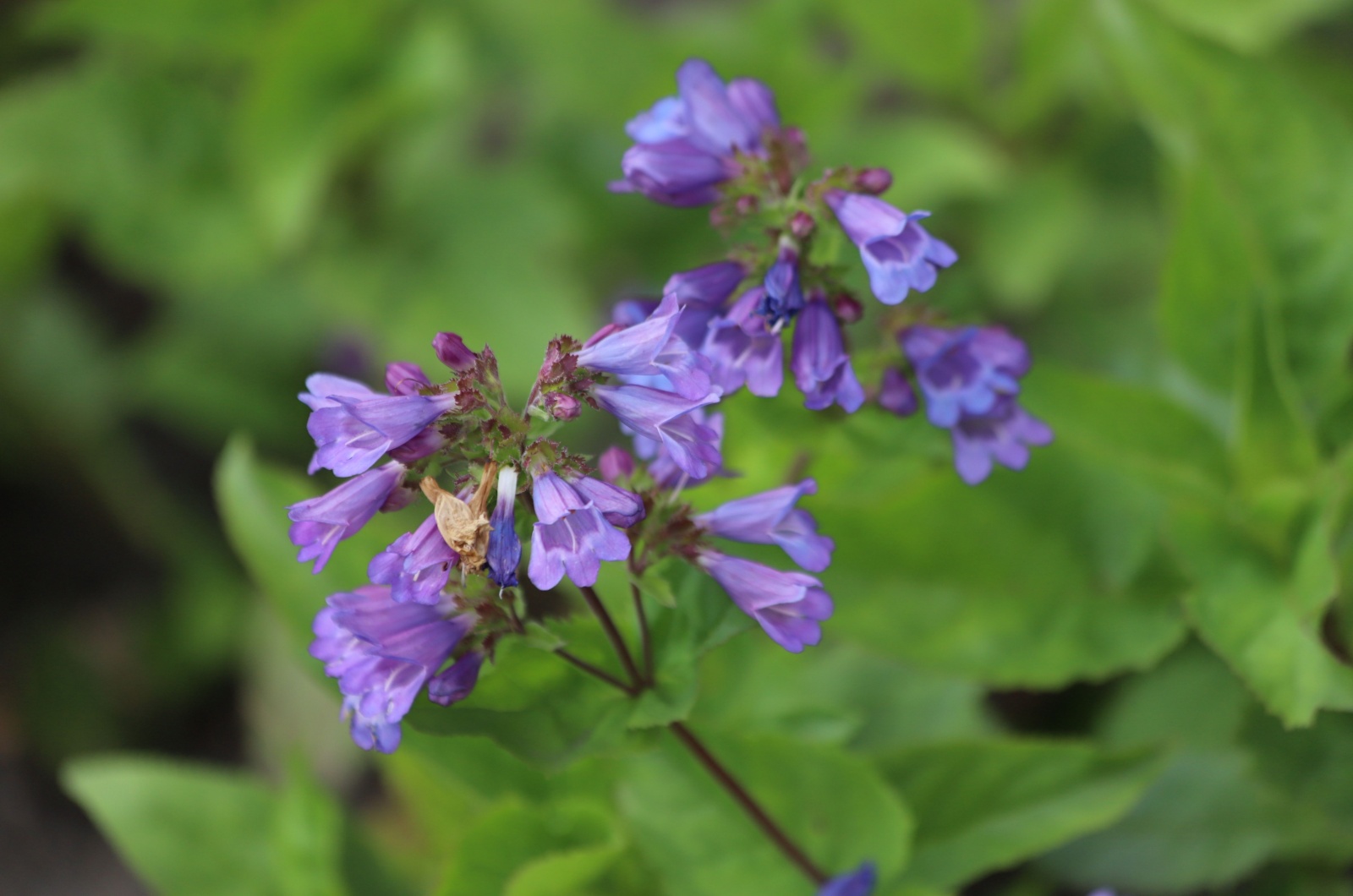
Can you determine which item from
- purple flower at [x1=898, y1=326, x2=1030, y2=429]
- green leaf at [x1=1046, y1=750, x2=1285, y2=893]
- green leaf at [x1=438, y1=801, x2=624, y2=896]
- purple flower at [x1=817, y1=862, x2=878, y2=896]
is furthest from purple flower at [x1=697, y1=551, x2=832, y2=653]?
green leaf at [x1=1046, y1=750, x2=1285, y2=893]

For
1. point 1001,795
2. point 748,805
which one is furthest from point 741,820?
point 1001,795

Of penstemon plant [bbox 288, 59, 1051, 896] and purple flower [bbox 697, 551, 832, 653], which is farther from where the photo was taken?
purple flower [bbox 697, 551, 832, 653]

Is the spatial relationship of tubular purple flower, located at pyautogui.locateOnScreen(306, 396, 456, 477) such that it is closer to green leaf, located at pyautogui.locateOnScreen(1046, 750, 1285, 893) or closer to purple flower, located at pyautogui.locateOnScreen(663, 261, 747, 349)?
purple flower, located at pyautogui.locateOnScreen(663, 261, 747, 349)

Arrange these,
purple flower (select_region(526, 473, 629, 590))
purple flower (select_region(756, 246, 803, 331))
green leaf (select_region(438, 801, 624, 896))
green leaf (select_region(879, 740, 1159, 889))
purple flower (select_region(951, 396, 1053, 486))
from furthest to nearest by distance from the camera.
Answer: green leaf (select_region(879, 740, 1159, 889)) < green leaf (select_region(438, 801, 624, 896)) < purple flower (select_region(951, 396, 1053, 486)) < purple flower (select_region(756, 246, 803, 331)) < purple flower (select_region(526, 473, 629, 590))

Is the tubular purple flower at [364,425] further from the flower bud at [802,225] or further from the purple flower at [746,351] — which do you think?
the flower bud at [802,225]

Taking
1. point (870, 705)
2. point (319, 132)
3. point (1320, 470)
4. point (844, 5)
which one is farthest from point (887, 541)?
point (319, 132)

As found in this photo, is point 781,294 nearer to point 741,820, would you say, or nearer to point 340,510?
point 340,510

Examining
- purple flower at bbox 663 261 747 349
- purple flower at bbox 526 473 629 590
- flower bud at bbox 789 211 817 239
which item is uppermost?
flower bud at bbox 789 211 817 239
